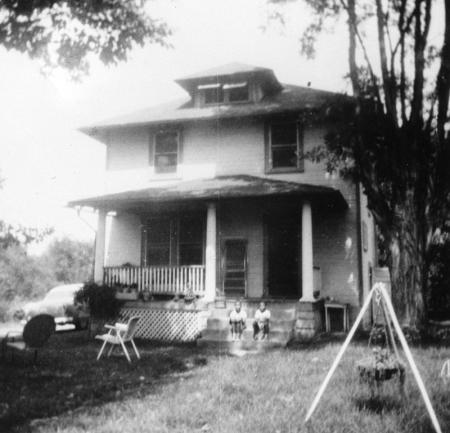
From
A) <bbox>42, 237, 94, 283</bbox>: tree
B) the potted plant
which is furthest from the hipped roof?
<bbox>42, 237, 94, 283</bbox>: tree

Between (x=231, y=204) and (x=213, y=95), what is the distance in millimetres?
4357

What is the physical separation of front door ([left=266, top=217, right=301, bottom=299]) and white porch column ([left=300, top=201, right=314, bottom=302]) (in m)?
2.10

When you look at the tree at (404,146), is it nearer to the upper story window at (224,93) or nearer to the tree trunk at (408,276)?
the tree trunk at (408,276)

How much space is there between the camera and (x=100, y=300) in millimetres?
14320

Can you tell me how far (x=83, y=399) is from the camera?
21.8 ft

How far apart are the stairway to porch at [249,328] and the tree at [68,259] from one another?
4637cm

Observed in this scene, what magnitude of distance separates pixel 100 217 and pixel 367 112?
853 centimetres

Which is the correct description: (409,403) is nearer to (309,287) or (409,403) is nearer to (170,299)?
(309,287)

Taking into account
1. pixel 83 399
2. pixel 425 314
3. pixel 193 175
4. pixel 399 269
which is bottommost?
pixel 83 399

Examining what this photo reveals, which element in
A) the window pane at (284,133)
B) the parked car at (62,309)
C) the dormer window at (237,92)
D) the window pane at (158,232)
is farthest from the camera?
the parked car at (62,309)

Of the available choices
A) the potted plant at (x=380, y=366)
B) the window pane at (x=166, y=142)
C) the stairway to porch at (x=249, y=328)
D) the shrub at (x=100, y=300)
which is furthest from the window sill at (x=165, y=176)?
the potted plant at (x=380, y=366)

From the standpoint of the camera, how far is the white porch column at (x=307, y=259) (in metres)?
13.1

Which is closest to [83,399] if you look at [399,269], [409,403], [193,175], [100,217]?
[409,403]

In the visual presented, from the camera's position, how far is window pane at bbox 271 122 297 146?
1614 centimetres
